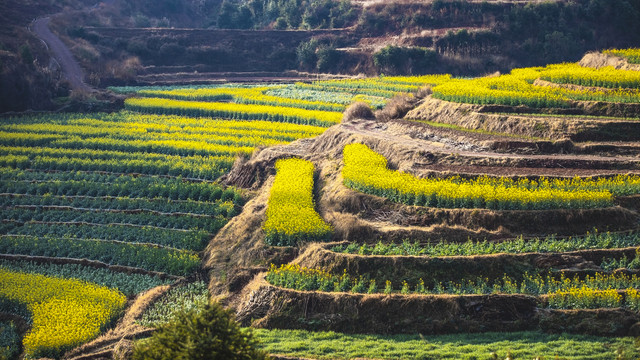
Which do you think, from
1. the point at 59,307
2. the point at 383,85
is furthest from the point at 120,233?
the point at 383,85

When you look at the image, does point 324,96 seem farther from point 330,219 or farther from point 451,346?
point 451,346

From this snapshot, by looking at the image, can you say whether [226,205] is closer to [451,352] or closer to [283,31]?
[451,352]

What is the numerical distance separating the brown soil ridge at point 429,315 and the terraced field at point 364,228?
0.03 m

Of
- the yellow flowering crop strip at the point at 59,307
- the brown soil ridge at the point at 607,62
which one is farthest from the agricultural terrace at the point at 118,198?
the brown soil ridge at the point at 607,62

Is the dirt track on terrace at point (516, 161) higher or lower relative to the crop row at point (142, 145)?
higher

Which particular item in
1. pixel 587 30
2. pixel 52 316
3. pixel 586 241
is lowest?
pixel 52 316

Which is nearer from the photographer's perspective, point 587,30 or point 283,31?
point 587,30

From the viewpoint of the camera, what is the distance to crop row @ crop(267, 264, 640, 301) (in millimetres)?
15383

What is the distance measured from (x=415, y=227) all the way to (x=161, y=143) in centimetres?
1773

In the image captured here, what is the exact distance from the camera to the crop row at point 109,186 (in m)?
25.9

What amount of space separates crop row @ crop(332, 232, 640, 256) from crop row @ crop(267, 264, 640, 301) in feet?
3.05

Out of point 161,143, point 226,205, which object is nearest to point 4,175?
point 161,143

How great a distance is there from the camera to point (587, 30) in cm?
5522

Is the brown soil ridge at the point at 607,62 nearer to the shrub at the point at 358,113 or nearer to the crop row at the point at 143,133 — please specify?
the shrub at the point at 358,113
